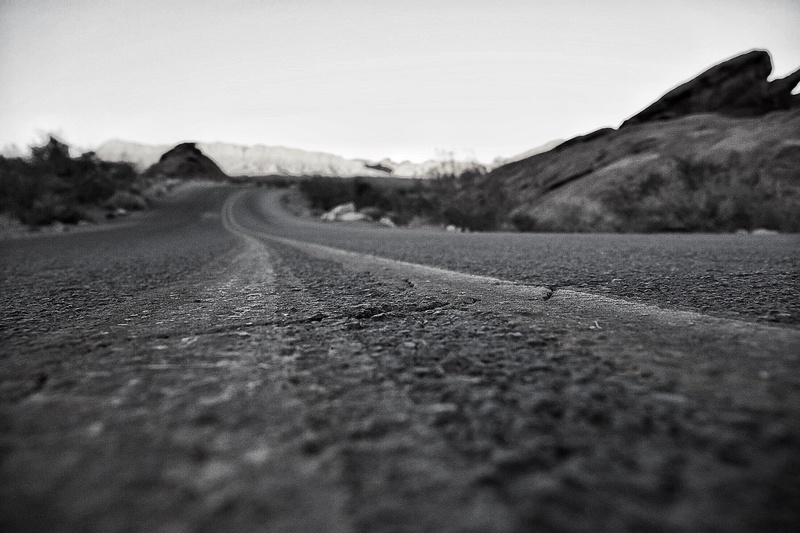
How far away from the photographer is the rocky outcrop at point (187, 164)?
60.1 m

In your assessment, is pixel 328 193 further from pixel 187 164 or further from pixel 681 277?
pixel 187 164

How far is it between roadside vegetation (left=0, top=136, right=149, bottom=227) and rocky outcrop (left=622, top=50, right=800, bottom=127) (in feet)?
77.2

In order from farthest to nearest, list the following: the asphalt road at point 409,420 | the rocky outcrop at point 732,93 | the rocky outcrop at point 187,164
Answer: the rocky outcrop at point 187,164, the rocky outcrop at point 732,93, the asphalt road at point 409,420

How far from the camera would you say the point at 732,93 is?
16578 millimetres

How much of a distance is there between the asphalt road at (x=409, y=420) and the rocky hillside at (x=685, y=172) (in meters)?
8.02

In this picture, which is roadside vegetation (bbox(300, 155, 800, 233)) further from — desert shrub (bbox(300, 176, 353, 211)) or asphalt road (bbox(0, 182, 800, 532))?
desert shrub (bbox(300, 176, 353, 211))

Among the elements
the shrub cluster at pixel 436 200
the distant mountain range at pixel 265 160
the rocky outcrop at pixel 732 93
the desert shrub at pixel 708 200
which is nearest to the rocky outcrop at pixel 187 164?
the distant mountain range at pixel 265 160

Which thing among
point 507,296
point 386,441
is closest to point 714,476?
point 386,441

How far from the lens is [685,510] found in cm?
36

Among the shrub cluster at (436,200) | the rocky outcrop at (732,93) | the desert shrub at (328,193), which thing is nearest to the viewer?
the shrub cluster at (436,200)

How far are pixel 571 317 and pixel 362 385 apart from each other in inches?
28.3

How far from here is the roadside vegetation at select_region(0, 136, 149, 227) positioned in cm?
1235

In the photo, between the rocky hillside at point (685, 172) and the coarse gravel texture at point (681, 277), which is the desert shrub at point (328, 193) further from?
the coarse gravel texture at point (681, 277)

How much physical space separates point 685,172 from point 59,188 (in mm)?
21514
